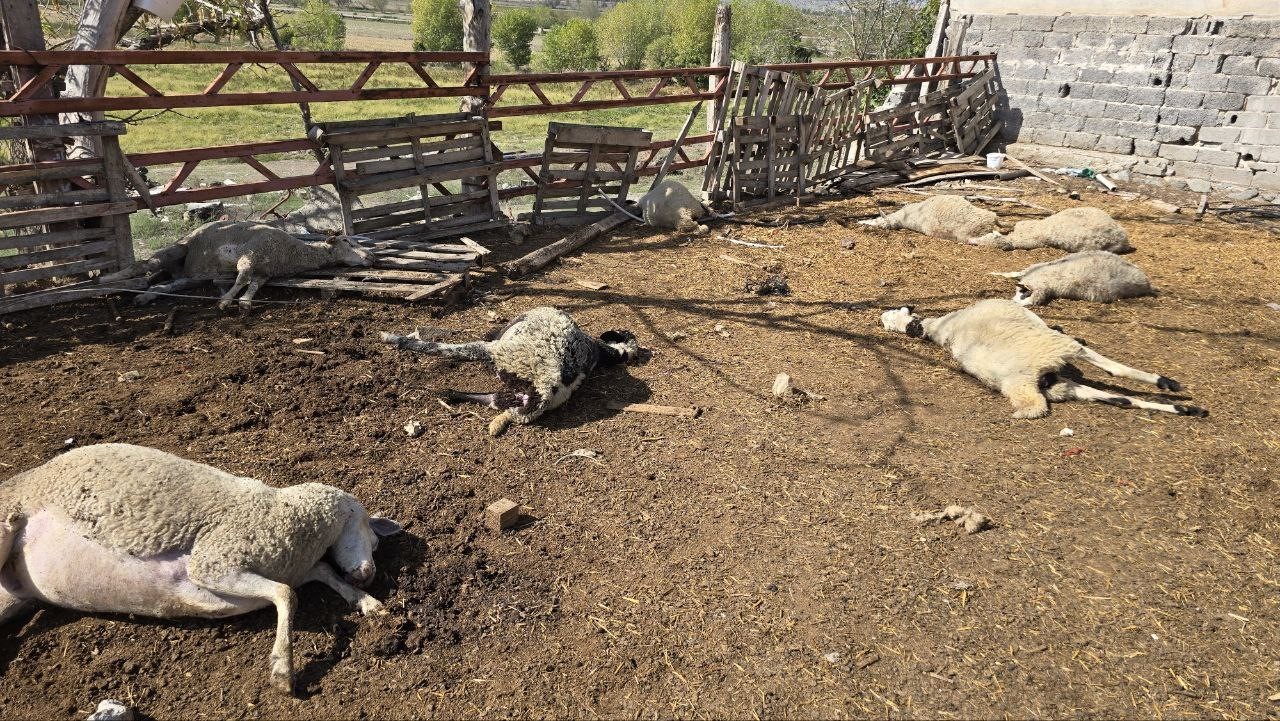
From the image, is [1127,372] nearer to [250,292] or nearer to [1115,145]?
[250,292]

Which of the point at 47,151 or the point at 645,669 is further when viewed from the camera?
the point at 47,151

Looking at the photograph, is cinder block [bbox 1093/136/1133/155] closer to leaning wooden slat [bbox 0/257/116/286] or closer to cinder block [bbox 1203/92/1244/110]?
cinder block [bbox 1203/92/1244/110]

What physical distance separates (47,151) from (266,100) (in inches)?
75.6

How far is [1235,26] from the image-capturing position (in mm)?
11969

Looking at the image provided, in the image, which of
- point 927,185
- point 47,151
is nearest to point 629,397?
point 47,151

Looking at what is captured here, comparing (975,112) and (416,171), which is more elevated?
(975,112)

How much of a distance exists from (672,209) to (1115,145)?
8.99 metres

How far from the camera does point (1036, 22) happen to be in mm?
14320

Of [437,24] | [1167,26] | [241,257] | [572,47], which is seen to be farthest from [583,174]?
[437,24]

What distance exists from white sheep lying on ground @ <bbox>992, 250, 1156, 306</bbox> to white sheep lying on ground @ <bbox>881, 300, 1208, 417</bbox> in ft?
6.08

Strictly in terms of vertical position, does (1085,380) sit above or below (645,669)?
above

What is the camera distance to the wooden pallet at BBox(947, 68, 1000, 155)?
14.7 m

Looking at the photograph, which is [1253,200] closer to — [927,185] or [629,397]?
[927,185]

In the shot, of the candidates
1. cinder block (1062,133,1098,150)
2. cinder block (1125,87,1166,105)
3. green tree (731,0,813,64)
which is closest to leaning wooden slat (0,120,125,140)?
cinder block (1062,133,1098,150)
